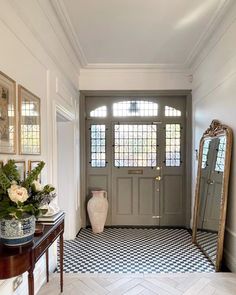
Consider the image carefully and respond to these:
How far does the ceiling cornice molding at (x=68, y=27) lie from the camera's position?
2.93m

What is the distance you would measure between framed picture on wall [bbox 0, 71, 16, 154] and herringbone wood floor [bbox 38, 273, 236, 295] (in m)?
1.62

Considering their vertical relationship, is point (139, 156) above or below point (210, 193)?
above

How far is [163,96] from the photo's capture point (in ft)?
17.6

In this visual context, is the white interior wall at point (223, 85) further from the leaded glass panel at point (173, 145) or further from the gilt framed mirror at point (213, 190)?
the leaded glass panel at point (173, 145)

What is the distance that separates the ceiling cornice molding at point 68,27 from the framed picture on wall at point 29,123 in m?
1.06

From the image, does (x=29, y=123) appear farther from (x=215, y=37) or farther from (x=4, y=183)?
(x=215, y=37)

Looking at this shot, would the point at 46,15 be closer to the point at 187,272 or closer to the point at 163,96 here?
the point at 163,96

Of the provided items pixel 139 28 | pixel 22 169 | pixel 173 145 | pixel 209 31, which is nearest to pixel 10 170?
pixel 22 169

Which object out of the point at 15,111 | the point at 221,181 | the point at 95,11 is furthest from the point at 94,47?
the point at 221,181

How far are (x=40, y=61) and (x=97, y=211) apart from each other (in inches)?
119

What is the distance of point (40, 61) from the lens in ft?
9.21

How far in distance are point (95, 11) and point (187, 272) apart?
3.30m

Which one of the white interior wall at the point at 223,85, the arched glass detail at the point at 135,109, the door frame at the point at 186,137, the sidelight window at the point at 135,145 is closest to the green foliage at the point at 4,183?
the white interior wall at the point at 223,85

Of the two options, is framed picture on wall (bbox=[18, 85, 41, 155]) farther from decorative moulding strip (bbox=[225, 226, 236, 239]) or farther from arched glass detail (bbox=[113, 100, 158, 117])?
arched glass detail (bbox=[113, 100, 158, 117])
